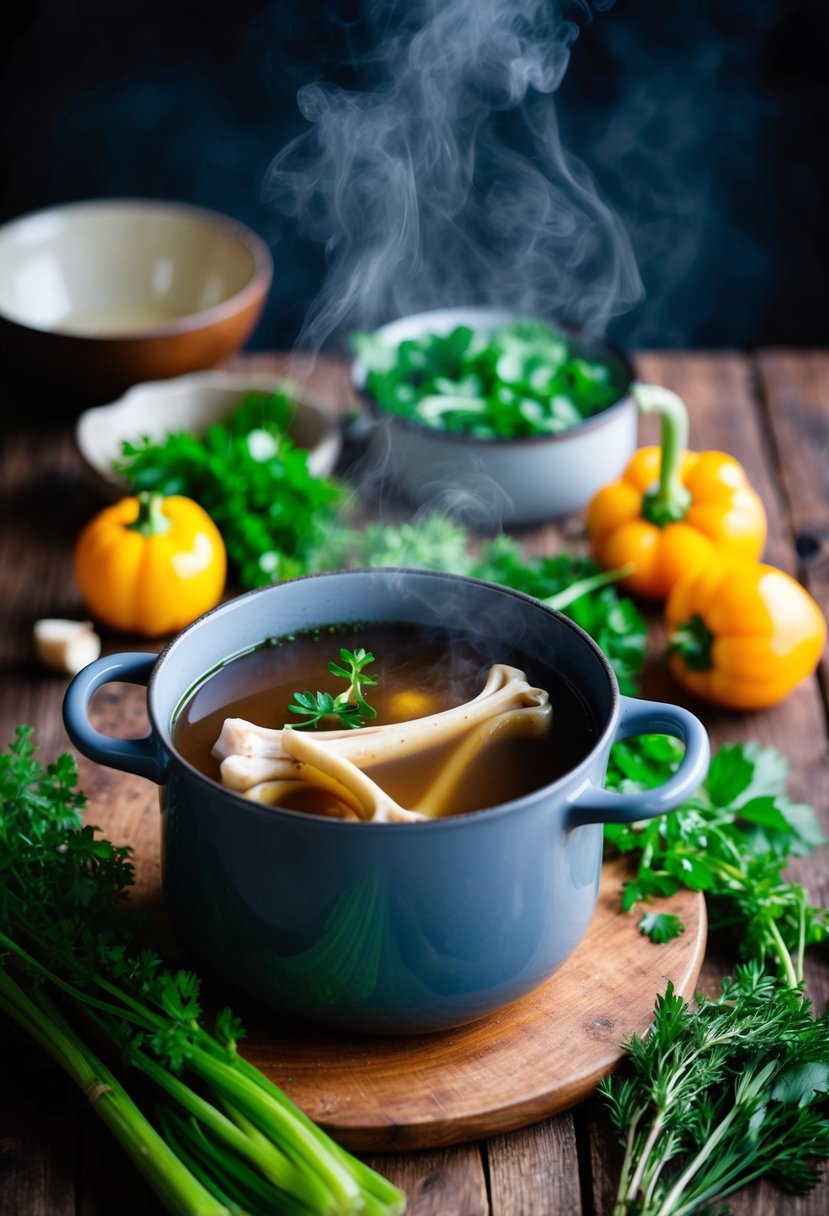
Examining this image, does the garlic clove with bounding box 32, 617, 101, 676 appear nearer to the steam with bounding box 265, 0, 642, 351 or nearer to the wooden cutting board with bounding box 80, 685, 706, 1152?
the wooden cutting board with bounding box 80, 685, 706, 1152

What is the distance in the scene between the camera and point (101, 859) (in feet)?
4.59

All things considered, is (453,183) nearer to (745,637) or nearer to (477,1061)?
(745,637)

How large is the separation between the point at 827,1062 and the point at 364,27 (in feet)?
8.46

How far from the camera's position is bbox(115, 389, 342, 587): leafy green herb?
2.16 metres

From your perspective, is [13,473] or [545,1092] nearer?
[545,1092]

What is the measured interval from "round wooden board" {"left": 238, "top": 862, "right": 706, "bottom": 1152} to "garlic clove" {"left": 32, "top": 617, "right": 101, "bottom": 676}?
2.60 ft

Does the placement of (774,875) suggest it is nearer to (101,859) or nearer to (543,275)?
(101,859)

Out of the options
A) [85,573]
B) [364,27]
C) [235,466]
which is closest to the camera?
[85,573]

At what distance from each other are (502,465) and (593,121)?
1444 millimetres

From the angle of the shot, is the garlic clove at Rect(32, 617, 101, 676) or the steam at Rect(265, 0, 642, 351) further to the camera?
the steam at Rect(265, 0, 642, 351)

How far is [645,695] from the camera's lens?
6.48ft

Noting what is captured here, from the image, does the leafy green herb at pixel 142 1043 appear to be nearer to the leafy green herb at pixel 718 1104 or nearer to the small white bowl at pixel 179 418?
the leafy green herb at pixel 718 1104

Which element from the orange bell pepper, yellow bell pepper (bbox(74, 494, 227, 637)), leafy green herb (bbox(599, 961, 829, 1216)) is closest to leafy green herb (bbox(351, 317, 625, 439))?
the orange bell pepper

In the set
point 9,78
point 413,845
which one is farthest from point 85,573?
point 9,78
